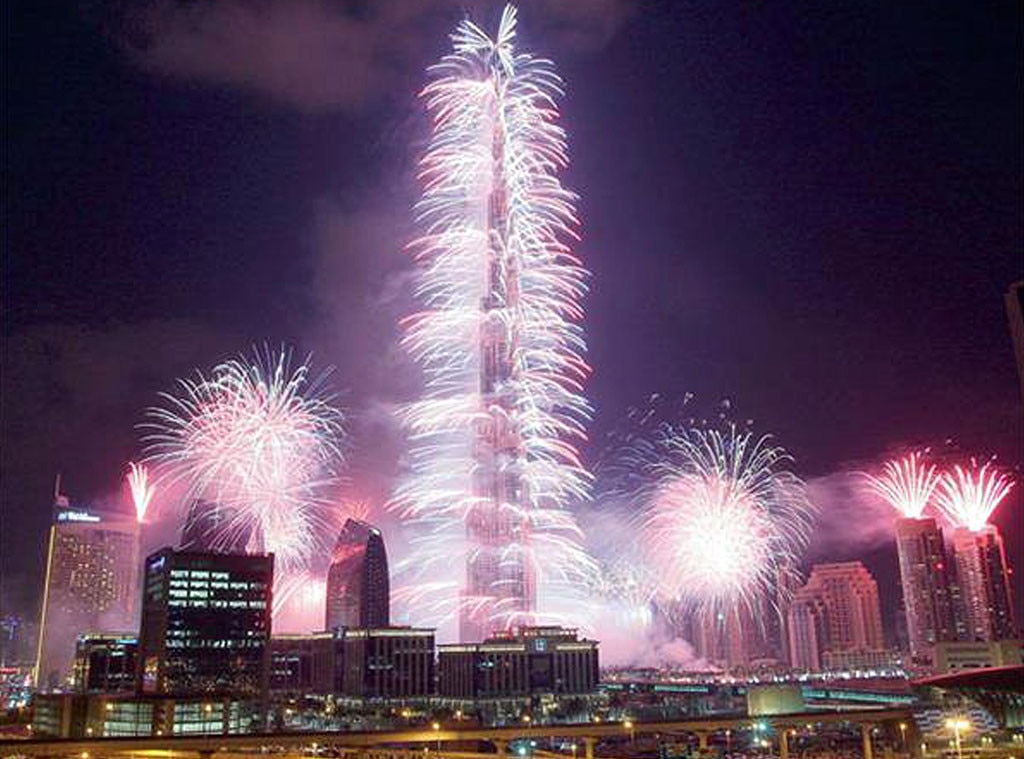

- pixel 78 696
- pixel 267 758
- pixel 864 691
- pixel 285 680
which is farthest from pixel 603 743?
pixel 285 680

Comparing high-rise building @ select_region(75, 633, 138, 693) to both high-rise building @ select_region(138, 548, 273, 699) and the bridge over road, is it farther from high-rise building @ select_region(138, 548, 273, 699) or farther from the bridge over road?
the bridge over road

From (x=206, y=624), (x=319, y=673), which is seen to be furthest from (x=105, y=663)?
(x=206, y=624)

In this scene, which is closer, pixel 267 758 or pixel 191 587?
pixel 267 758

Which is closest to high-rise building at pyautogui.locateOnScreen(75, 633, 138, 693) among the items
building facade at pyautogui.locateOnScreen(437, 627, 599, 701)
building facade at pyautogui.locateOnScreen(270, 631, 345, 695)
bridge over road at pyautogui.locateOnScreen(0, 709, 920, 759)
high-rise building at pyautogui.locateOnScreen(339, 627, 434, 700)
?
building facade at pyautogui.locateOnScreen(270, 631, 345, 695)

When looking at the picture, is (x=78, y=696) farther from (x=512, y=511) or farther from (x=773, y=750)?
(x=773, y=750)

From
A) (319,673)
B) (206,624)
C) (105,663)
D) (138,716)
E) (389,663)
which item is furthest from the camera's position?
(319,673)

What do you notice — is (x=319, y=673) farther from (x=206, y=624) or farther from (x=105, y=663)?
(x=206, y=624)

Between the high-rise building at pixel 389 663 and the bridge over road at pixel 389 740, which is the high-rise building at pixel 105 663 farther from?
the bridge over road at pixel 389 740

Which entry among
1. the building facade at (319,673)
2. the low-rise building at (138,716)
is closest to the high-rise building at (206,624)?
the low-rise building at (138,716)
